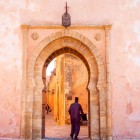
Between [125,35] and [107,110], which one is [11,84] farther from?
[125,35]

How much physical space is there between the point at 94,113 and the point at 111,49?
2.00 m

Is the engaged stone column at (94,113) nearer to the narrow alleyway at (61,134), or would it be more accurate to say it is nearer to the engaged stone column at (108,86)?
the engaged stone column at (108,86)

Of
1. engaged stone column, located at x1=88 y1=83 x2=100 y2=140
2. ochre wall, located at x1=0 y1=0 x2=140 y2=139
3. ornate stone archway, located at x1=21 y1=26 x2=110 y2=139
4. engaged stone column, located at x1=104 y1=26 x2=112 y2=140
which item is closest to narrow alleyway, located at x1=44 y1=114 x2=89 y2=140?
engaged stone column, located at x1=88 y1=83 x2=100 y2=140

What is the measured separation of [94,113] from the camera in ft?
30.7

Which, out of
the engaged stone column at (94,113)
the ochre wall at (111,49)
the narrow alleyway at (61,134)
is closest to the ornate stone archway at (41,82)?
the engaged stone column at (94,113)

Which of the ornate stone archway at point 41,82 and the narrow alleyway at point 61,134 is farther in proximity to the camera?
the narrow alleyway at point 61,134

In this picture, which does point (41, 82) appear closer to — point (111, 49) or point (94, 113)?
point (94, 113)

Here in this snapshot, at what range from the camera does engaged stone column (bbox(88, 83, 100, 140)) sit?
9.25 metres

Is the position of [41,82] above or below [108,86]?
above

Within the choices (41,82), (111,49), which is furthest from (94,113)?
(111,49)

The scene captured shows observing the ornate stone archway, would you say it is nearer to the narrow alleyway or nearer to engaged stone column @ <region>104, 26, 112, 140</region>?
engaged stone column @ <region>104, 26, 112, 140</region>

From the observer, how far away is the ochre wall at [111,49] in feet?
30.1

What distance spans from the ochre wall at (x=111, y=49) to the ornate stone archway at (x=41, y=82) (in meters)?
0.25

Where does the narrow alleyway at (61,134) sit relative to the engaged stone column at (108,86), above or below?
below
